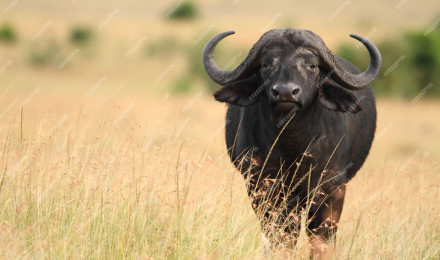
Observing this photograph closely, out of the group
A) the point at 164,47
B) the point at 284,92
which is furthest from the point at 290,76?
the point at 164,47

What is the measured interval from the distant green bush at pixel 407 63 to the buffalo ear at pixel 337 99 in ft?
79.5

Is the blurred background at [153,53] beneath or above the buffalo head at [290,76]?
beneath

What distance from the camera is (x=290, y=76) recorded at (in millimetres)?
5055

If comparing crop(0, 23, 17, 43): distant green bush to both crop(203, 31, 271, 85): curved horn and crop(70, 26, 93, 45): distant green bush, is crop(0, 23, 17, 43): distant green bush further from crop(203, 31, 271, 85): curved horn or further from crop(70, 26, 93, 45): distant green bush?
crop(203, 31, 271, 85): curved horn

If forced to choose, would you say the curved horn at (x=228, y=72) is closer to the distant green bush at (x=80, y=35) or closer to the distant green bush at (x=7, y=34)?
the distant green bush at (x=80, y=35)

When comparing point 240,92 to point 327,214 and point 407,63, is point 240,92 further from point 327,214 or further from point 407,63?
point 407,63

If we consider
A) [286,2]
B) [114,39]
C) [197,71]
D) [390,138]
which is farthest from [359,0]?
[390,138]

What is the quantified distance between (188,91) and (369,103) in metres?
27.4

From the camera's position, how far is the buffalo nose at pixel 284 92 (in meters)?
4.89

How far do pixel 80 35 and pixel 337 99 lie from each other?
141 ft

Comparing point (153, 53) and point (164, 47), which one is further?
point (164, 47)

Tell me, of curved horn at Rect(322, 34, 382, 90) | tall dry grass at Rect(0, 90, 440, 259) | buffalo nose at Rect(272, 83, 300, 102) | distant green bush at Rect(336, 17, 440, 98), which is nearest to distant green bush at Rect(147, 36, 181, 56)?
distant green bush at Rect(336, 17, 440, 98)

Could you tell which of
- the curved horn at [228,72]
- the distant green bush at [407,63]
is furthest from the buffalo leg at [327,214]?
the distant green bush at [407,63]

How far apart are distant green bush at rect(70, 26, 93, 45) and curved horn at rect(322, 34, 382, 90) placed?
1612 inches
